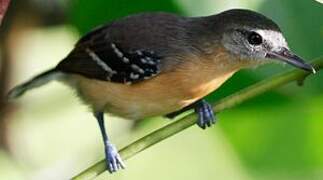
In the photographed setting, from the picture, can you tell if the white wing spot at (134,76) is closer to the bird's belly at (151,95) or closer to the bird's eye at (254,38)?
the bird's belly at (151,95)

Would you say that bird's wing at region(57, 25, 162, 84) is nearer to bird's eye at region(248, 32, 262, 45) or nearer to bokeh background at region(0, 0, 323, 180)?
bokeh background at region(0, 0, 323, 180)

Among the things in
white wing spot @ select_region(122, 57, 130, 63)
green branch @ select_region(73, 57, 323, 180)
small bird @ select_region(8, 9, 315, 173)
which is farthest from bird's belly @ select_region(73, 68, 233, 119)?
green branch @ select_region(73, 57, 323, 180)

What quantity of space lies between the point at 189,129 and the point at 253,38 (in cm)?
46

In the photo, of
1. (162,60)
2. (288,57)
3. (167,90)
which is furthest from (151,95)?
(288,57)

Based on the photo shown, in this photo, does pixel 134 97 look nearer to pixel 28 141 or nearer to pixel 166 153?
pixel 166 153

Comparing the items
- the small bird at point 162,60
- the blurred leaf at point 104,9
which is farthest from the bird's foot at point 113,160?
the blurred leaf at point 104,9

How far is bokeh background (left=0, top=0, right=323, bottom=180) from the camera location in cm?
327

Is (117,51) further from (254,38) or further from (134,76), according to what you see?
(254,38)

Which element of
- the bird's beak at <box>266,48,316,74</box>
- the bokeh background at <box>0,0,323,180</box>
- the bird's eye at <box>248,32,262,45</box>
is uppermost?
the bird's beak at <box>266,48,316,74</box>

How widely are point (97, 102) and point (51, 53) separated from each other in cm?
92

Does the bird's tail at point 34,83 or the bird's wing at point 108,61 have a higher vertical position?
the bird's wing at point 108,61

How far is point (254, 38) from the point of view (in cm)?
339

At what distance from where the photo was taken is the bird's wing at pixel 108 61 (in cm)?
356

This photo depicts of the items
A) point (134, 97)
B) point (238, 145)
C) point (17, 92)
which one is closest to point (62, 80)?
point (17, 92)
